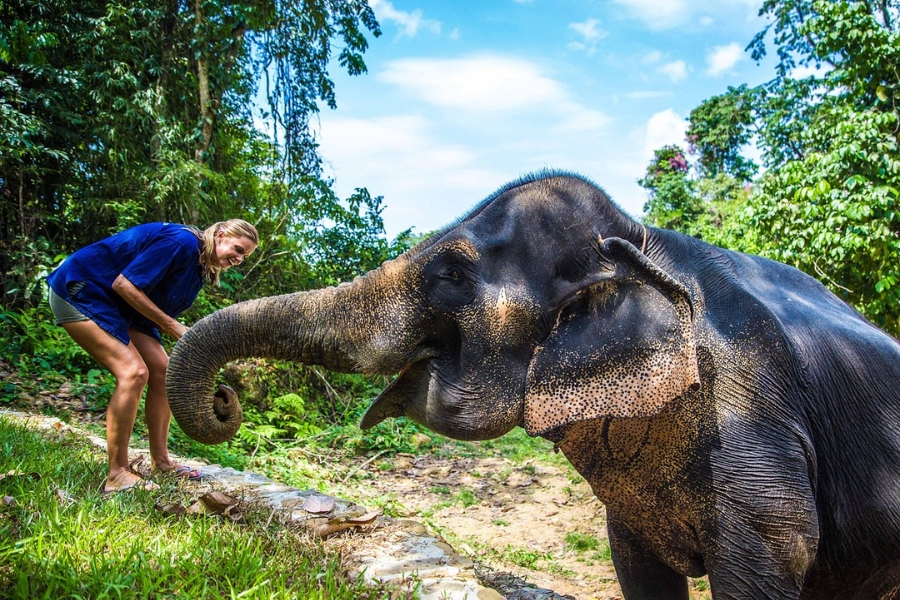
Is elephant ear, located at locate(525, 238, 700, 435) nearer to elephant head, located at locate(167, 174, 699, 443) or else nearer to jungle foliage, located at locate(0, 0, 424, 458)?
elephant head, located at locate(167, 174, 699, 443)

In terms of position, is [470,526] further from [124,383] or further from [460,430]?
[460,430]

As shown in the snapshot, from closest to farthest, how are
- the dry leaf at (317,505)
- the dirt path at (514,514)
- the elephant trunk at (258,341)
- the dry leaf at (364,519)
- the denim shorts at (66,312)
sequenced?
the elephant trunk at (258,341) < the dry leaf at (364,519) < the dry leaf at (317,505) < the denim shorts at (66,312) < the dirt path at (514,514)

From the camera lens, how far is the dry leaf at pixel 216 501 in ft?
9.75

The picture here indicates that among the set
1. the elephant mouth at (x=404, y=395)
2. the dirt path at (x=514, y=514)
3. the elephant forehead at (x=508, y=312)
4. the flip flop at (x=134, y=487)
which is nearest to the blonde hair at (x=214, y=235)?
the flip flop at (x=134, y=487)

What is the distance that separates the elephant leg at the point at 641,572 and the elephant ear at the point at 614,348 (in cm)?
83

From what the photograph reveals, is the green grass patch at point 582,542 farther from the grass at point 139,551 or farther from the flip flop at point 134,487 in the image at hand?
the flip flop at point 134,487

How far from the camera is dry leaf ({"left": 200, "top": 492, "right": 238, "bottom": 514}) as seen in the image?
2971mm

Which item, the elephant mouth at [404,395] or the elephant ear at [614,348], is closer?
the elephant ear at [614,348]

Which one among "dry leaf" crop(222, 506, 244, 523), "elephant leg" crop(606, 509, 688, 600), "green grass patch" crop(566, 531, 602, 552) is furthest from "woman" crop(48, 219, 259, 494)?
"green grass patch" crop(566, 531, 602, 552)

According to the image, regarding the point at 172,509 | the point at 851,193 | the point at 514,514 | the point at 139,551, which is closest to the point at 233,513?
the point at 172,509

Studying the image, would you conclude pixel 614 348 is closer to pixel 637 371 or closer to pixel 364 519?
pixel 637 371

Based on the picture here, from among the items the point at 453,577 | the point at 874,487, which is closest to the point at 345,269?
the point at 453,577

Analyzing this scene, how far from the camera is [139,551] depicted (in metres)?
2.18

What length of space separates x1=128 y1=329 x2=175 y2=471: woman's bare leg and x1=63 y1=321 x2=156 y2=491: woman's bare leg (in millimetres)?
206
